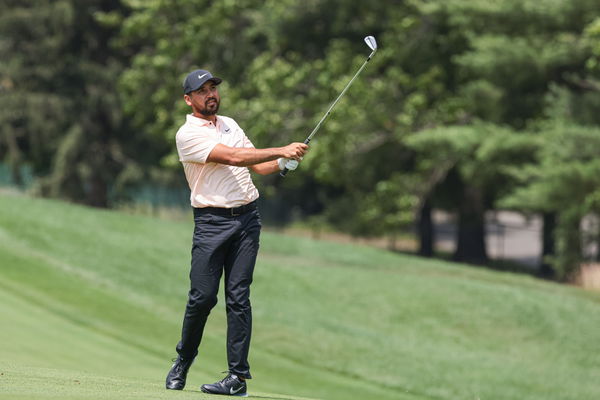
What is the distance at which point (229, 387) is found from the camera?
6.62 m

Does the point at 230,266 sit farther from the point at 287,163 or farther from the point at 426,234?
the point at 426,234

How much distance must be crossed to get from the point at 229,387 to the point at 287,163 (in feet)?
4.56

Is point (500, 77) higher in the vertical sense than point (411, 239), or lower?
higher

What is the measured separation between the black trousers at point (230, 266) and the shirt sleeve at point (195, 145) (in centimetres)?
35

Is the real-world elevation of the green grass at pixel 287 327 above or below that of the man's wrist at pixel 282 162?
below

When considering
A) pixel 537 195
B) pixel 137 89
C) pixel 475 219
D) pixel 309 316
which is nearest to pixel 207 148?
pixel 309 316

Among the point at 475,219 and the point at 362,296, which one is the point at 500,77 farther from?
the point at 362,296

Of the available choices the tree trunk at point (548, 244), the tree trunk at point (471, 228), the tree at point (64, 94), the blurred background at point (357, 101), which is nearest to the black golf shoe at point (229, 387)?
the blurred background at point (357, 101)

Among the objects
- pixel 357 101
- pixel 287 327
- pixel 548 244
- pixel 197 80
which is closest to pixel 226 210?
pixel 197 80

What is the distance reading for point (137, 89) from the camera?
3319 centimetres

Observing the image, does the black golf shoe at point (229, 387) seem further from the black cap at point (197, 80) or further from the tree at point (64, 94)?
the tree at point (64, 94)

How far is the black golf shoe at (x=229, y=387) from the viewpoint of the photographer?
6602 millimetres

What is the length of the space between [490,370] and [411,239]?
107ft

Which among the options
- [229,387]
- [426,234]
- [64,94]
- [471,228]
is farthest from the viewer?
Answer: [64,94]
